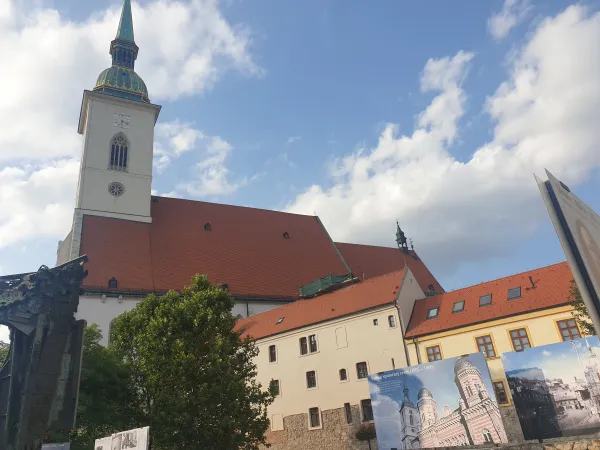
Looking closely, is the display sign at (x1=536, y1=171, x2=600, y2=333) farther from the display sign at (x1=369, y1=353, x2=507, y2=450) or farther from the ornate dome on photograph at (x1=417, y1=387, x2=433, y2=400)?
the ornate dome on photograph at (x1=417, y1=387, x2=433, y2=400)

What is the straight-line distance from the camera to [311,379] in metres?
29.0

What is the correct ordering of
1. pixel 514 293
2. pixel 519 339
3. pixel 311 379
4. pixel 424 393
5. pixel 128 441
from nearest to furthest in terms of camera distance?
1. pixel 128 441
2. pixel 424 393
3. pixel 519 339
4. pixel 514 293
5. pixel 311 379

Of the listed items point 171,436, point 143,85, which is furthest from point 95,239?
point 171,436

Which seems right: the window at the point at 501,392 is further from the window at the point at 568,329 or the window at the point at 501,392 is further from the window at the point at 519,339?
the window at the point at 568,329

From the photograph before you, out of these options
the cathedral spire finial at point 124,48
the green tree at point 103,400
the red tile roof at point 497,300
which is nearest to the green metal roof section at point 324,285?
the red tile roof at point 497,300

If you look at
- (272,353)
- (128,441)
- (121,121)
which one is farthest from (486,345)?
(121,121)

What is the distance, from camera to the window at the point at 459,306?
87.4 ft

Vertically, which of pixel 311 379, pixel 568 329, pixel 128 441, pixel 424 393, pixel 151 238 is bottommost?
pixel 128 441

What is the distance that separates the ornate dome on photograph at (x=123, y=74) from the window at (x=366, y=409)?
112 feet

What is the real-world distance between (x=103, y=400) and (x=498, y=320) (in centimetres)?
1840

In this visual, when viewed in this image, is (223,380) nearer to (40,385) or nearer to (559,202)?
(40,385)

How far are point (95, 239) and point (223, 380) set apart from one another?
22.8m

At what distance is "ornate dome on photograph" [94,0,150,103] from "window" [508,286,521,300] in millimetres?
36181

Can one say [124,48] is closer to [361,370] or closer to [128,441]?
[361,370]
